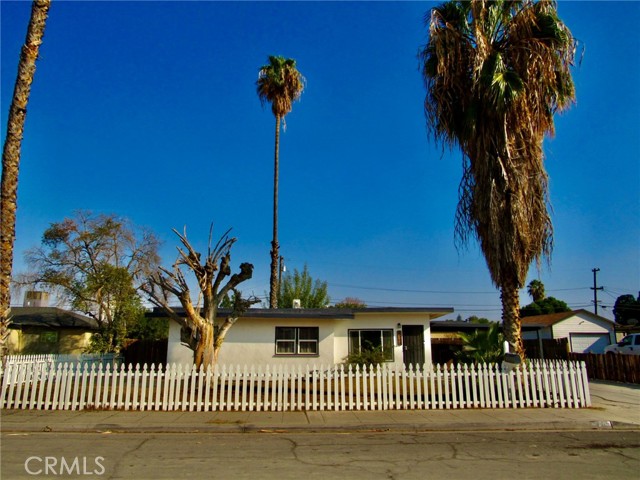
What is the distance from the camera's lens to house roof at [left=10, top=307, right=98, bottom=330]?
26.8 metres

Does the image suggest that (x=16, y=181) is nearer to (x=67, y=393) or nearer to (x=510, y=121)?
(x=67, y=393)

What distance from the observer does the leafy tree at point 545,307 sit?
58.0m

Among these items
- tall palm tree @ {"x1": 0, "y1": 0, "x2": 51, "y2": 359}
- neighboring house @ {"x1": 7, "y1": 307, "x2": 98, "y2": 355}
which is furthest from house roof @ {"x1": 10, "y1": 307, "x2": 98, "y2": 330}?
tall palm tree @ {"x1": 0, "y1": 0, "x2": 51, "y2": 359}

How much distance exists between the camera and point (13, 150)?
38.7 ft

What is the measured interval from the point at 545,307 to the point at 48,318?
53359 mm

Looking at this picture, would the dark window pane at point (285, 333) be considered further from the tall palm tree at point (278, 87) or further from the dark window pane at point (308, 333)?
the tall palm tree at point (278, 87)

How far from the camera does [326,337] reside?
18625 mm

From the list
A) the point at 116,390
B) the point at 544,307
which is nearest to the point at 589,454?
the point at 116,390

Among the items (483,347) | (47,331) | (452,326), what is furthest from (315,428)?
(47,331)

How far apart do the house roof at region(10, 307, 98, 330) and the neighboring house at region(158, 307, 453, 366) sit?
528 inches

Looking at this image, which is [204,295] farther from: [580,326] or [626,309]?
[626,309]

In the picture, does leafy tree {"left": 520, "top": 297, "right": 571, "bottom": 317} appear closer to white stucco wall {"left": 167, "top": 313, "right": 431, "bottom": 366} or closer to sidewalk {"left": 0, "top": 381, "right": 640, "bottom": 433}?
white stucco wall {"left": 167, "top": 313, "right": 431, "bottom": 366}

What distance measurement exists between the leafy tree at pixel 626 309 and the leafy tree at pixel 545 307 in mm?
7309

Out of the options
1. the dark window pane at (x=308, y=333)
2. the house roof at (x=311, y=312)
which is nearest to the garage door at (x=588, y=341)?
the house roof at (x=311, y=312)
